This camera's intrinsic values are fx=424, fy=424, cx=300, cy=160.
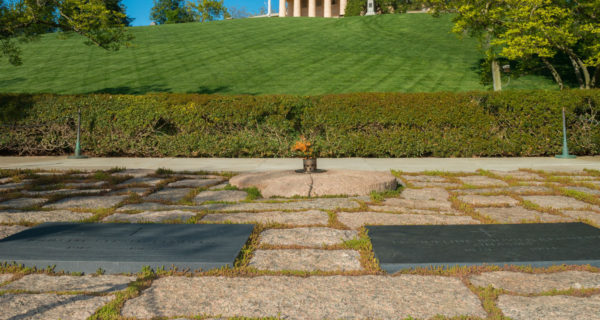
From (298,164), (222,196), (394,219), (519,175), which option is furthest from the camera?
(298,164)

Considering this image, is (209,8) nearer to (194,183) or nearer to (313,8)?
(313,8)

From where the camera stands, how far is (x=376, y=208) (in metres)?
4.77

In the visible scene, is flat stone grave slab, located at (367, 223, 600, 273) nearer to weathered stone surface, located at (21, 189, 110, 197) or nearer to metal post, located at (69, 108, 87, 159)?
weathered stone surface, located at (21, 189, 110, 197)

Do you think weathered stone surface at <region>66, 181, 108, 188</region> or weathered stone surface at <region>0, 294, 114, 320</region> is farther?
weathered stone surface at <region>66, 181, 108, 188</region>

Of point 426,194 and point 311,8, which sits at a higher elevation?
point 311,8

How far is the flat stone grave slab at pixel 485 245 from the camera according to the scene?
2928mm

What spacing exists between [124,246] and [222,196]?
2370 mm

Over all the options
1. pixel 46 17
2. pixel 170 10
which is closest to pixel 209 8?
pixel 170 10

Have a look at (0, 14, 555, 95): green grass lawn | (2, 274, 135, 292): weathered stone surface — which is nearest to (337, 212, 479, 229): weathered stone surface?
(2, 274, 135, 292): weathered stone surface

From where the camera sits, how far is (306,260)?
10.3 ft

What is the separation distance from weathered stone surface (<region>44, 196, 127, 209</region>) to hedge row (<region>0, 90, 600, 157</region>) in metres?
4.90

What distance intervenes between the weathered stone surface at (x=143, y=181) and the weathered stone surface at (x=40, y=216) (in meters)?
1.77

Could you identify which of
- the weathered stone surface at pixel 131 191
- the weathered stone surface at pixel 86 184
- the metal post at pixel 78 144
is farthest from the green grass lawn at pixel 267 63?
the weathered stone surface at pixel 131 191

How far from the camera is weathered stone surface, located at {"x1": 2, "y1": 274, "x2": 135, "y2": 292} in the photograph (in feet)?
8.54
